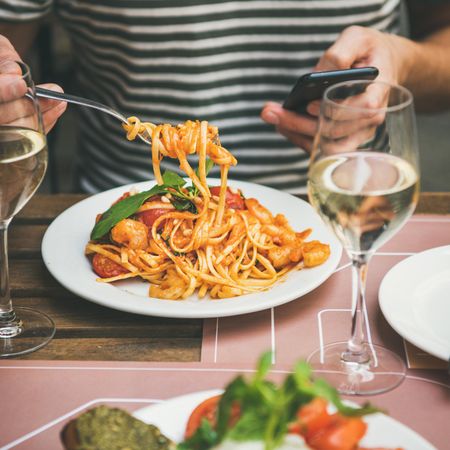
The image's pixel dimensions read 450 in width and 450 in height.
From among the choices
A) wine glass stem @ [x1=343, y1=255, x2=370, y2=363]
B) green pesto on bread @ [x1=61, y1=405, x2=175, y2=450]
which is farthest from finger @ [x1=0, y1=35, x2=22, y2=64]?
green pesto on bread @ [x1=61, y1=405, x2=175, y2=450]

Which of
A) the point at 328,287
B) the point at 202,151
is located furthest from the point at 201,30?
the point at 328,287

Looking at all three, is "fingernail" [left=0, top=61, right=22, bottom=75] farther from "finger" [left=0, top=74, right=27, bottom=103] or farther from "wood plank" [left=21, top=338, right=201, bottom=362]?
"wood plank" [left=21, top=338, right=201, bottom=362]

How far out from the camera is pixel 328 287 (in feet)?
4.48

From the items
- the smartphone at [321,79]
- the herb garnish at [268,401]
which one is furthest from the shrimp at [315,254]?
the herb garnish at [268,401]

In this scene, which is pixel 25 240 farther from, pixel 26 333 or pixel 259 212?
pixel 259 212

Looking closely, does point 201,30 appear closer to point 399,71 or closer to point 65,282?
point 399,71

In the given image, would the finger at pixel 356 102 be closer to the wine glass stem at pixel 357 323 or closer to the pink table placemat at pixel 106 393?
the wine glass stem at pixel 357 323

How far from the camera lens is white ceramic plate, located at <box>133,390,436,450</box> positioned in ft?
2.77

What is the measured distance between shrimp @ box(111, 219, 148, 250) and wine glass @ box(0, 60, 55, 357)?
24 cm

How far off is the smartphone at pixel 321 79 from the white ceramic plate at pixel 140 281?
23 cm

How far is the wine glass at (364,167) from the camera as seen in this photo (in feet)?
3.23

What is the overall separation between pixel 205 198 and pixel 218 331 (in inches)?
13.5

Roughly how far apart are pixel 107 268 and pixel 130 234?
0.09 m

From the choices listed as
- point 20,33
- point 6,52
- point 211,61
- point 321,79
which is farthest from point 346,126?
point 20,33
